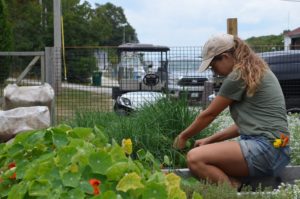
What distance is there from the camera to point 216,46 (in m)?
4.53

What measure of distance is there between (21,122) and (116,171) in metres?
5.83

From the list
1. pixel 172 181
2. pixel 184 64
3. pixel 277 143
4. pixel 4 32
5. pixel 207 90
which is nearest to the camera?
pixel 172 181

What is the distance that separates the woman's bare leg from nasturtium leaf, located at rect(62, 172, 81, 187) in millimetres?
1901

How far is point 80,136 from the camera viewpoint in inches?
127

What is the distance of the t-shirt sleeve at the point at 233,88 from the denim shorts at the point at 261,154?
1.05 feet

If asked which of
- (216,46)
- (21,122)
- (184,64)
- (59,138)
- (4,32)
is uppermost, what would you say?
(4,32)

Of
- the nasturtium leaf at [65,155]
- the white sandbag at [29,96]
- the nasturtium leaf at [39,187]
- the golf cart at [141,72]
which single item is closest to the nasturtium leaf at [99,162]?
the nasturtium leaf at [65,155]

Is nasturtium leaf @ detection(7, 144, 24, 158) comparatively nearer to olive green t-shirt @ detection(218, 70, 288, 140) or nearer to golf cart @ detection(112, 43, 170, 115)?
olive green t-shirt @ detection(218, 70, 288, 140)

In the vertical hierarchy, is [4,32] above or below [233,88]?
above

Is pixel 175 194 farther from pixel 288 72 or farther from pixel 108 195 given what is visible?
pixel 288 72

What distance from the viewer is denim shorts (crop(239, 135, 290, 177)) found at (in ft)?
14.4

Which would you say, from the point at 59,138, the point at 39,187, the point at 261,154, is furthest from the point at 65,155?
the point at 261,154

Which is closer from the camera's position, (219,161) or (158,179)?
(158,179)

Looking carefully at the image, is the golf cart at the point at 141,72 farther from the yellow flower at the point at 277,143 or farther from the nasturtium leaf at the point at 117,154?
the nasturtium leaf at the point at 117,154
